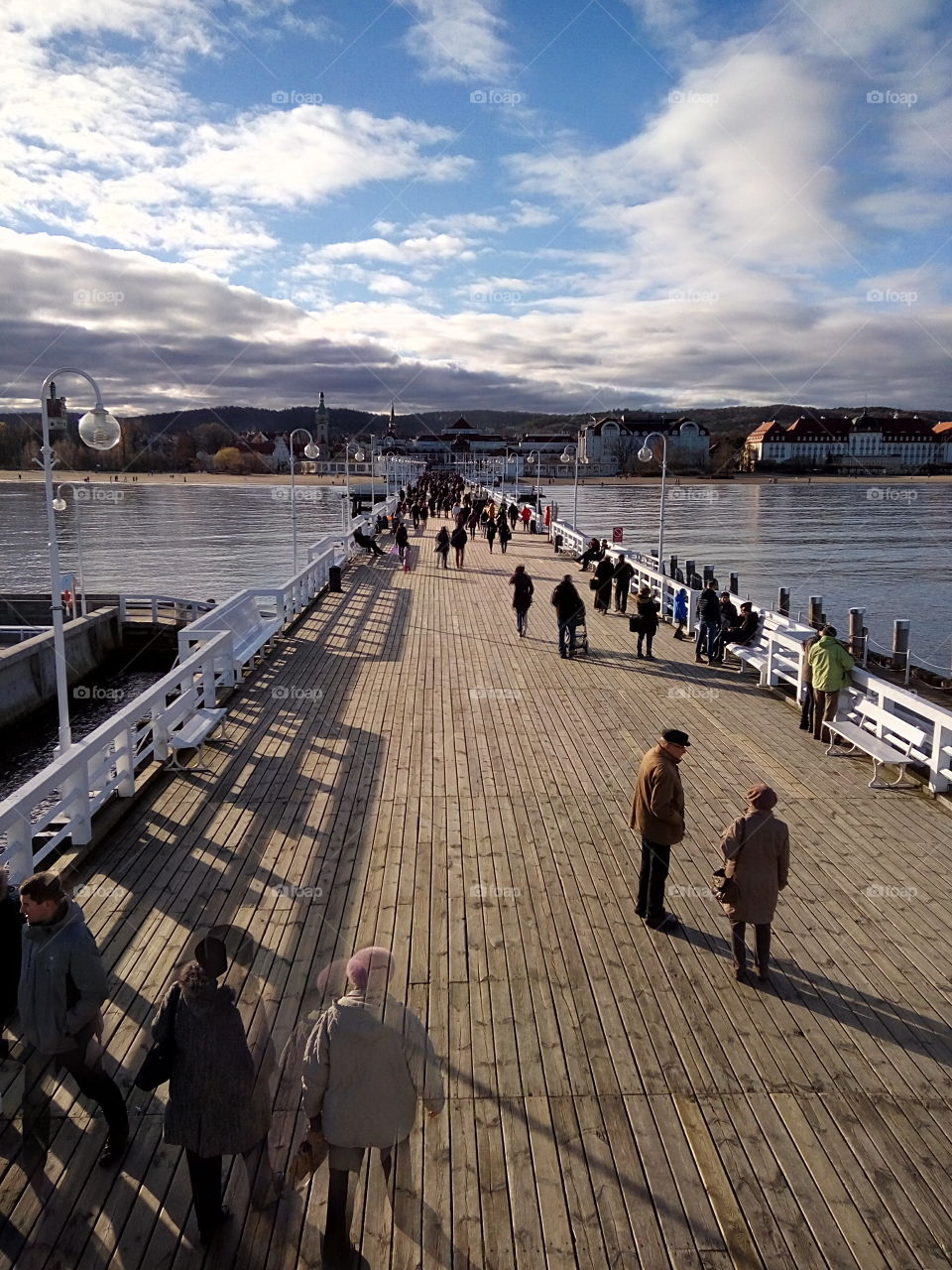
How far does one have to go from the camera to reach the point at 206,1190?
3.58 meters

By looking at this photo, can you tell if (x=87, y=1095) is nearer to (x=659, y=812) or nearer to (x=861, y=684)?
(x=659, y=812)

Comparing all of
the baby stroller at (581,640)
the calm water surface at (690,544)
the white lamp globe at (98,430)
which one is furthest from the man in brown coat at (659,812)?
the calm water surface at (690,544)

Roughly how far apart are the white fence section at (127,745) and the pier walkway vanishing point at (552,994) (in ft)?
1.27

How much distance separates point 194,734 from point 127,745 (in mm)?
1531

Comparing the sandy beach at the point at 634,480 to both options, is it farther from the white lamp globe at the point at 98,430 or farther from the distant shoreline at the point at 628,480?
the white lamp globe at the point at 98,430

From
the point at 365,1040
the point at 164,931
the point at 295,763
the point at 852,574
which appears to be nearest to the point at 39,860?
the point at 164,931

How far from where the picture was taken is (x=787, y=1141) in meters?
4.15

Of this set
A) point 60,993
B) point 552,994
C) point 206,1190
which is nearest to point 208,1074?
point 206,1190

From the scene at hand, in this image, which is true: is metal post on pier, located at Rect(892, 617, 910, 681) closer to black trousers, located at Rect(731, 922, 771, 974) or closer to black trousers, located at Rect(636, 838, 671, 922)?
black trousers, located at Rect(636, 838, 671, 922)

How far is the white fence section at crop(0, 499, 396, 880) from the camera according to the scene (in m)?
6.12

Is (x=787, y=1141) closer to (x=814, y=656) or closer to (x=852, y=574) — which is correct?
(x=814, y=656)

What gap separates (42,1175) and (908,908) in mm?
5635

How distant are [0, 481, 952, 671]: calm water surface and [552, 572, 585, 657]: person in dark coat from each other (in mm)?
9477

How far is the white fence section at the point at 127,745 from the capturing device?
20.1 feet
